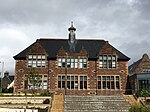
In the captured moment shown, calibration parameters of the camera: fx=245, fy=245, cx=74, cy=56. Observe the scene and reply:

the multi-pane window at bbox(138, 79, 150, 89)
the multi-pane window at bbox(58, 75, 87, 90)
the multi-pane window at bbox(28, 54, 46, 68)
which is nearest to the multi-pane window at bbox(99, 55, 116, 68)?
the multi-pane window at bbox(58, 75, 87, 90)

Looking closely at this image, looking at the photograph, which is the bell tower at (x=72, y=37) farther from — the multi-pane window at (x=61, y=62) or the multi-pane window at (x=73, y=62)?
the multi-pane window at (x=61, y=62)

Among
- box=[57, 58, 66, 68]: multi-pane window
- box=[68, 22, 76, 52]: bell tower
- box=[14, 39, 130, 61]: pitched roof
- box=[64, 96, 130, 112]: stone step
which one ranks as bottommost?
box=[64, 96, 130, 112]: stone step

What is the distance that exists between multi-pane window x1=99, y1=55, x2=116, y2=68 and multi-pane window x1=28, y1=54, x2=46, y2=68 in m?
11.2

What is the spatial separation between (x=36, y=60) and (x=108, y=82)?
1459cm

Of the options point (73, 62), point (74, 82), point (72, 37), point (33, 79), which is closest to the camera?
point (33, 79)

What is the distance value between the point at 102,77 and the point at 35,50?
14.1 m

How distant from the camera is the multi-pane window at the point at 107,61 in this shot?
48062 millimetres

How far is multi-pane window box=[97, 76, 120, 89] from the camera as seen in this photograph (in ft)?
154

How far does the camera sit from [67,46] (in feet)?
166

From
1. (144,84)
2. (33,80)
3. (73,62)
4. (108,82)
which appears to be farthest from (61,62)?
(144,84)

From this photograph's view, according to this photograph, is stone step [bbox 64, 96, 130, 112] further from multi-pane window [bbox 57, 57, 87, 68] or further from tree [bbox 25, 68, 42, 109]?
multi-pane window [bbox 57, 57, 87, 68]

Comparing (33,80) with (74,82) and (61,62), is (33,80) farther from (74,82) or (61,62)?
(74,82)

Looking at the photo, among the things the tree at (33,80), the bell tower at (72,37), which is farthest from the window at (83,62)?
the tree at (33,80)

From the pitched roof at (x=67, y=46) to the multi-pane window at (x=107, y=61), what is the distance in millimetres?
1227
